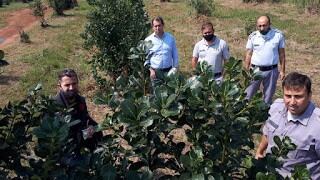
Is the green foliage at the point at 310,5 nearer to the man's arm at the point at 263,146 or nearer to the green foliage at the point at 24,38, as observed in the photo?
the green foliage at the point at 24,38

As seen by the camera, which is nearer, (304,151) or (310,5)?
(304,151)

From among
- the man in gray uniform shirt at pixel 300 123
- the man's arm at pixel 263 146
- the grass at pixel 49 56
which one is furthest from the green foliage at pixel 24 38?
the man in gray uniform shirt at pixel 300 123

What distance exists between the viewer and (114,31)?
805cm

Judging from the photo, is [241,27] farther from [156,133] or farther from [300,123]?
[156,133]

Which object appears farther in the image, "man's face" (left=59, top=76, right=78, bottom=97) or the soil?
the soil

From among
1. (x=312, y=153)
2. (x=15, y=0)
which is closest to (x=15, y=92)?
(x=312, y=153)

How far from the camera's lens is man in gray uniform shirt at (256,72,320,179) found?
2.84 m

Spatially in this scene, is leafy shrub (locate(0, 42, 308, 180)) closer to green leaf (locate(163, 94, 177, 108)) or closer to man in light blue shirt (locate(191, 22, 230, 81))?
green leaf (locate(163, 94, 177, 108))

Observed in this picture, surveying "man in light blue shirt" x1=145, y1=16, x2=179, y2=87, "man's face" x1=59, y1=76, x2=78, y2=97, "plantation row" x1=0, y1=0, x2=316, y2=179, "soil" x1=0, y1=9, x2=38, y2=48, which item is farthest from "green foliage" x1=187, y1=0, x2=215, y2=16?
"plantation row" x1=0, y1=0, x2=316, y2=179

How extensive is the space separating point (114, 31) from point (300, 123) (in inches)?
218

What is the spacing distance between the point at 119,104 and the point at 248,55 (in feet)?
15.3

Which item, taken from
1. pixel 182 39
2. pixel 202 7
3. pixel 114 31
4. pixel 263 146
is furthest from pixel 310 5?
pixel 263 146

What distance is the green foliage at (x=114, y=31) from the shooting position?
802cm

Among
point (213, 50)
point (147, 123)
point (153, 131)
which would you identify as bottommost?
point (213, 50)
